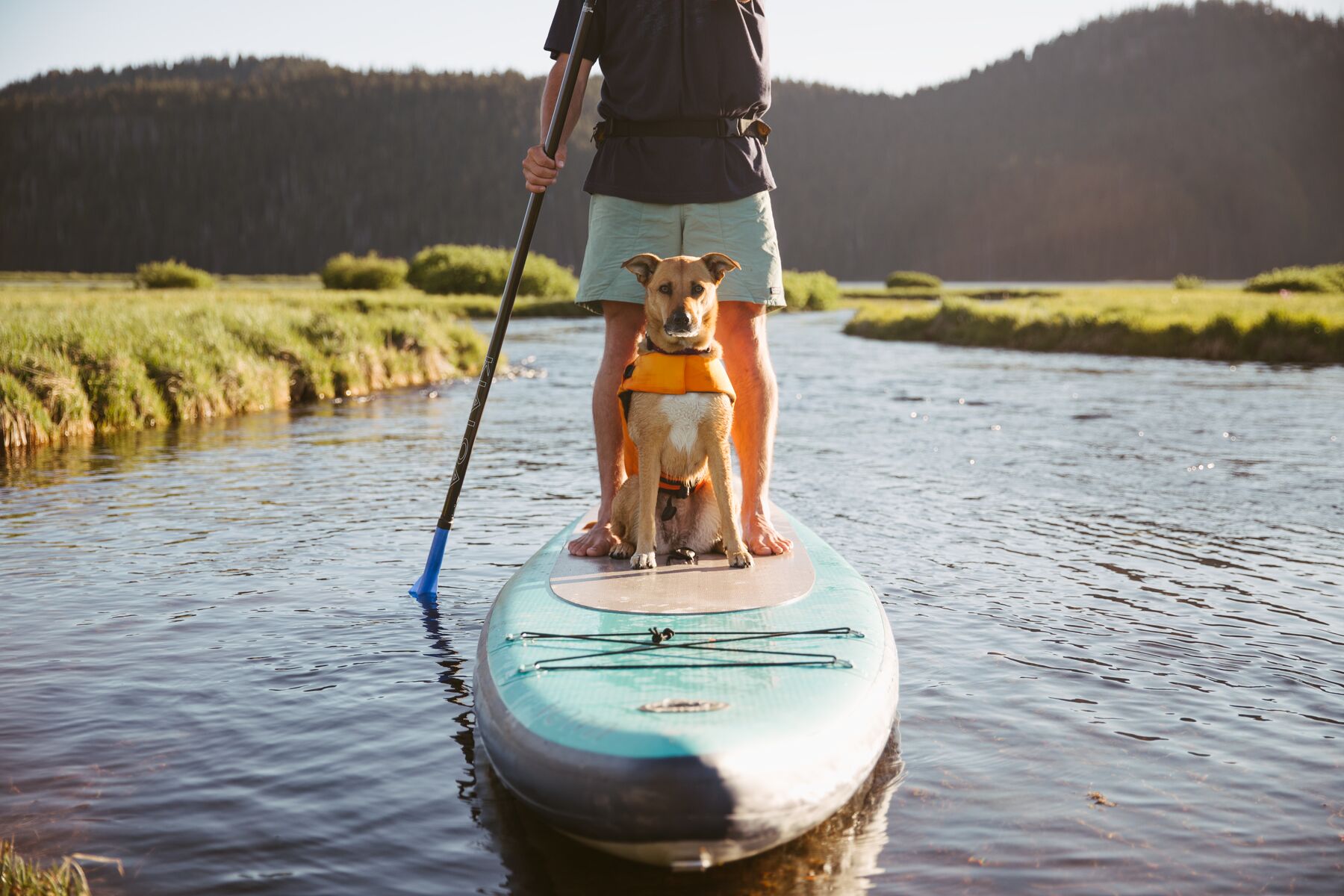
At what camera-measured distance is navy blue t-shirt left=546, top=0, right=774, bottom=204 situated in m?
5.20

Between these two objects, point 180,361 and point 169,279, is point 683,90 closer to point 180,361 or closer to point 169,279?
point 180,361

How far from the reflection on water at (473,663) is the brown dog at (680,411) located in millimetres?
1175

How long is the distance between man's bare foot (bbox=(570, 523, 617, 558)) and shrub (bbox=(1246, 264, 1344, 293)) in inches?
1756

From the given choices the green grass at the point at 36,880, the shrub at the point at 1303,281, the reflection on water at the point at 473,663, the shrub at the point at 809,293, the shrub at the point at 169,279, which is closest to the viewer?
the green grass at the point at 36,880

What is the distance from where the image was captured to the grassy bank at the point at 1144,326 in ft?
81.0

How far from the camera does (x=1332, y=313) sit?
2608 cm

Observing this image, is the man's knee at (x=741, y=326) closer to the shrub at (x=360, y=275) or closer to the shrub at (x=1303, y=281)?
the shrub at (x=1303, y=281)

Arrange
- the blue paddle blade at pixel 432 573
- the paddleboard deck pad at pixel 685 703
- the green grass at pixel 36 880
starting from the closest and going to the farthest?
the paddleboard deck pad at pixel 685 703, the green grass at pixel 36 880, the blue paddle blade at pixel 432 573

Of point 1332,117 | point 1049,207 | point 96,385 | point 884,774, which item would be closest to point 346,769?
point 884,774

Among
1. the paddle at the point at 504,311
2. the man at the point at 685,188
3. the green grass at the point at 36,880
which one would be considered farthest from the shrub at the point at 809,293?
the green grass at the point at 36,880

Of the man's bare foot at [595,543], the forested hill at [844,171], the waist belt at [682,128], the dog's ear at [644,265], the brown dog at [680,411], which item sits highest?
the forested hill at [844,171]

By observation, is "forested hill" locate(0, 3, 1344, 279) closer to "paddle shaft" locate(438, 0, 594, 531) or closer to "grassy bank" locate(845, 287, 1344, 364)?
"grassy bank" locate(845, 287, 1344, 364)

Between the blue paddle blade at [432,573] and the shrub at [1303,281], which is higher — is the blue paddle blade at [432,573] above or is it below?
below

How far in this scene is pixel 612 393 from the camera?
545 centimetres
